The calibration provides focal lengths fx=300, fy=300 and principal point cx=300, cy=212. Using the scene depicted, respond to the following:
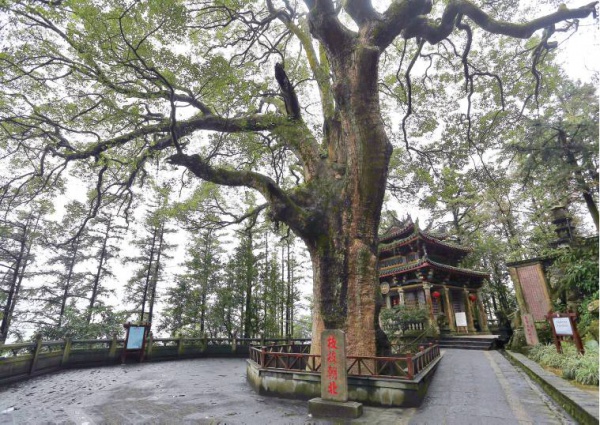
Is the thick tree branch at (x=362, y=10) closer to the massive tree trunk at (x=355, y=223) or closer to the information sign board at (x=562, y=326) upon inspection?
the massive tree trunk at (x=355, y=223)

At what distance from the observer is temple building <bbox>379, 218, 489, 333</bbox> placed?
17608 mm

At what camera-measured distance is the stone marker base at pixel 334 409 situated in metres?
4.57

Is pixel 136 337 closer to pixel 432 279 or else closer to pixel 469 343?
pixel 469 343

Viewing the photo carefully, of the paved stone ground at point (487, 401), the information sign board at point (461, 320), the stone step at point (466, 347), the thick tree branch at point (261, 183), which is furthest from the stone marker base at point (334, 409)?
the information sign board at point (461, 320)

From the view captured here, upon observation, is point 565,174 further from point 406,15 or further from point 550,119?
point 406,15

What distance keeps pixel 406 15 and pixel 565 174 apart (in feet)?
20.7

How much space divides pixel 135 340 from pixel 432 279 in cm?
1589

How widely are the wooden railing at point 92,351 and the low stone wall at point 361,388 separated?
1.99 metres

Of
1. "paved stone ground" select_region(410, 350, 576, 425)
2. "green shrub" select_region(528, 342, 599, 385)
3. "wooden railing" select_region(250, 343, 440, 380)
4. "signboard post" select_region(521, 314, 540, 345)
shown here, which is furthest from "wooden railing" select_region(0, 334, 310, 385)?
"signboard post" select_region(521, 314, 540, 345)

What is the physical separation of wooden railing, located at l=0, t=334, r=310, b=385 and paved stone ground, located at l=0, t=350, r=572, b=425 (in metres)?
0.69

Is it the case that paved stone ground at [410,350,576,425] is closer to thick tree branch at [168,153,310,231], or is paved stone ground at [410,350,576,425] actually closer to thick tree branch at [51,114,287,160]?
thick tree branch at [168,153,310,231]

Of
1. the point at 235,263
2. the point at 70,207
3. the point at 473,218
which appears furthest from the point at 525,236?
the point at 70,207

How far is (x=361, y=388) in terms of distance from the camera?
534 centimetres

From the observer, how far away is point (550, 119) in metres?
9.37
